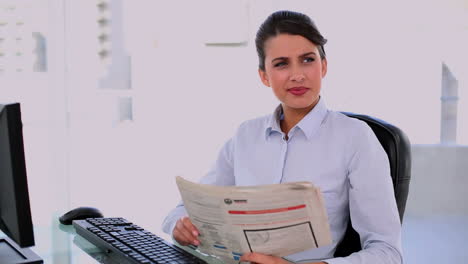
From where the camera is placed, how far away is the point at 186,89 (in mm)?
3955

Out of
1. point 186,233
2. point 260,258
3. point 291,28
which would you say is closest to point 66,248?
point 186,233

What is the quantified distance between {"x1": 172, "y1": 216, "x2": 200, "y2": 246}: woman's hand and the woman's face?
422mm

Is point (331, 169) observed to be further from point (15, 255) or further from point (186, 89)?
point (186, 89)

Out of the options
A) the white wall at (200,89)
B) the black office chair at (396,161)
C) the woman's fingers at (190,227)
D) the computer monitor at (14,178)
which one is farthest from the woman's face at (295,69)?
the white wall at (200,89)

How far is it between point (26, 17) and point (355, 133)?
3.26 meters

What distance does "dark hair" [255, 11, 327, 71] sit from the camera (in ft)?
4.32

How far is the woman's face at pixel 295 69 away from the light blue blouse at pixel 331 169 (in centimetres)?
6

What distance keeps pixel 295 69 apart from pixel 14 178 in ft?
2.35

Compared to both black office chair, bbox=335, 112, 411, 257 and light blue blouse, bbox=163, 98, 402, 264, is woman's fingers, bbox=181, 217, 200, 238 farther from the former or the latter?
black office chair, bbox=335, 112, 411, 257

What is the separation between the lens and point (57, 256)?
1.21 meters

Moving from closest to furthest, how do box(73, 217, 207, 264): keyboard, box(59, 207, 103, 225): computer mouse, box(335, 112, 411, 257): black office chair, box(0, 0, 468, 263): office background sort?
box(73, 217, 207, 264): keyboard, box(335, 112, 411, 257): black office chair, box(59, 207, 103, 225): computer mouse, box(0, 0, 468, 263): office background

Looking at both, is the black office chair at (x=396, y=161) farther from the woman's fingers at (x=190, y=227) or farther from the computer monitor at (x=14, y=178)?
the computer monitor at (x=14, y=178)

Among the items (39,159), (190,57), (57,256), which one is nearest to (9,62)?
(39,159)

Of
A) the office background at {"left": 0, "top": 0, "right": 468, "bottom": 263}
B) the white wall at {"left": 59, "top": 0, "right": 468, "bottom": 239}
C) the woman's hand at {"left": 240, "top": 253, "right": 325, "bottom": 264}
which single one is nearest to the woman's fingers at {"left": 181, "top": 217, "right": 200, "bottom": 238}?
the woman's hand at {"left": 240, "top": 253, "right": 325, "bottom": 264}
